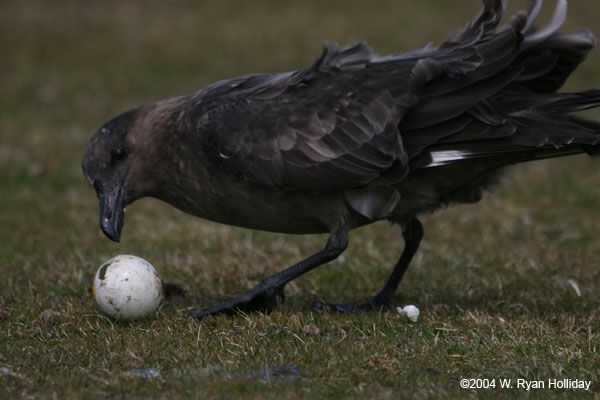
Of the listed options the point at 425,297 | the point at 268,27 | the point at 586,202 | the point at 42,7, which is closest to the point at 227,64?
the point at 268,27

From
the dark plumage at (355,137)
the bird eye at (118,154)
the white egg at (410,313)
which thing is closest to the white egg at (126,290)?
the dark plumage at (355,137)

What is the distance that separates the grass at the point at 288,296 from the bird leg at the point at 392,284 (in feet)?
0.53

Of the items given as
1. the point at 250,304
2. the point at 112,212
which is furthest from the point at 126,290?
the point at 250,304

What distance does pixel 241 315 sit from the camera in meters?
3.94

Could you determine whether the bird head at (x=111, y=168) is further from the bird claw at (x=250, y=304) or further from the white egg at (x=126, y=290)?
the bird claw at (x=250, y=304)

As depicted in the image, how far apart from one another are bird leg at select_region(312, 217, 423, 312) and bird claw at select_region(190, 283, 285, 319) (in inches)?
11.7

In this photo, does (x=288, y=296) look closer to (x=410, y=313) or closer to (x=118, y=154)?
(x=410, y=313)

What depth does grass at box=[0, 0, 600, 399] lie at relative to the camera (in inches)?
126

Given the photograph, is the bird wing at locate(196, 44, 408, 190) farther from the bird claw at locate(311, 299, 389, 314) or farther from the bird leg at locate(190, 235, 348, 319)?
the bird claw at locate(311, 299, 389, 314)

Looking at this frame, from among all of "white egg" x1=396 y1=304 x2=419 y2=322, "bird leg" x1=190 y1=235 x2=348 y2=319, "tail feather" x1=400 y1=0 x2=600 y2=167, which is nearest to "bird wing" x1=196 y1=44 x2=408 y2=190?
"tail feather" x1=400 y1=0 x2=600 y2=167

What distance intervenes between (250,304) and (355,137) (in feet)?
3.28

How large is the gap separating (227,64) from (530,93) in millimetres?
8766

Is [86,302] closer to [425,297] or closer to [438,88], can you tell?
[425,297]

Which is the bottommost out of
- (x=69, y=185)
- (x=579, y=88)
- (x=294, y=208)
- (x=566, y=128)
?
(x=579, y=88)
